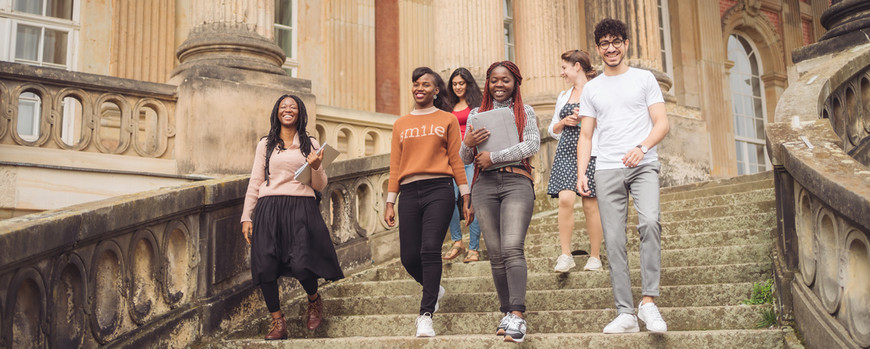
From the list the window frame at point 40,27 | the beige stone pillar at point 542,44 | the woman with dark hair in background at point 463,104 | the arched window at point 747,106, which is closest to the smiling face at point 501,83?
the woman with dark hair in background at point 463,104

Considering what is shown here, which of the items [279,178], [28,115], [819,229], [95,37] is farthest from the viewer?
[95,37]

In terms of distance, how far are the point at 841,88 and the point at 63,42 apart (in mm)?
8807

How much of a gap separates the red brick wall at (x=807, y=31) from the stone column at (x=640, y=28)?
394 inches

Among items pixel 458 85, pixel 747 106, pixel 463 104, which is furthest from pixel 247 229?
pixel 747 106

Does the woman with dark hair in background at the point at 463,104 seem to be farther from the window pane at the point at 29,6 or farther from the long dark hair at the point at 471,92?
the window pane at the point at 29,6

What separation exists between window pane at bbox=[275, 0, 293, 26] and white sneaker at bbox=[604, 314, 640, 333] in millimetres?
9133

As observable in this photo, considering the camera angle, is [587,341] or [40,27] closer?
[587,341]

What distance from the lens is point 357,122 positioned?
9008 mm

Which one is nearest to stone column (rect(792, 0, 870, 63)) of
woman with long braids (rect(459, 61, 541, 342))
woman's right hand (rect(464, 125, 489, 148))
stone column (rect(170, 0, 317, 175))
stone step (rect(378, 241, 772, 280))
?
stone step (rect(378, 241, 772, 280))

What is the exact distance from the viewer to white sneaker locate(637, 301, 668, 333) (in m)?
3.94

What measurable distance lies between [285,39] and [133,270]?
8.04 metres

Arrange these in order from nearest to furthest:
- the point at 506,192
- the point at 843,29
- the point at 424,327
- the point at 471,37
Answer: the point at 424,327, the point at 506,192, the point at 843,29, the point at 471,37

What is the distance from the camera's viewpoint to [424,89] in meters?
4.77

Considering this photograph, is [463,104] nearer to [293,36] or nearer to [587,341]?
[587,341]
